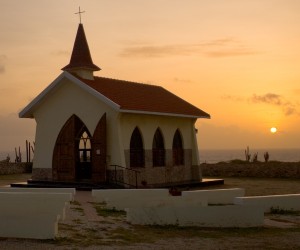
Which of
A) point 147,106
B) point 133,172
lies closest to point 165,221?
point 133,172

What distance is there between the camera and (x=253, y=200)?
18719mm

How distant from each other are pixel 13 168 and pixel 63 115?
14.4 meters

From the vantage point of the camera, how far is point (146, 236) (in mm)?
13695

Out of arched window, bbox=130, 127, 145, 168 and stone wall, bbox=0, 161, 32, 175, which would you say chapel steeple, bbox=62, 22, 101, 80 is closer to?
arched window, bbox=130, 127, 145, 168

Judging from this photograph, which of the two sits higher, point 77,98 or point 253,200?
point 77,98

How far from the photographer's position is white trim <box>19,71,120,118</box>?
24.1 meters

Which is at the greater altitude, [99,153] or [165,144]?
[165,144]

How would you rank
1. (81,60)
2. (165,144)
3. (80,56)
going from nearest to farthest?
1. (81,60)
2. (80,56)
3. (165,144)

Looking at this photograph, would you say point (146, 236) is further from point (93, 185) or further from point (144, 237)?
A: point (93, 185)

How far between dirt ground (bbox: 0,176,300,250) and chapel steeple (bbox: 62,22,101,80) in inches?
426

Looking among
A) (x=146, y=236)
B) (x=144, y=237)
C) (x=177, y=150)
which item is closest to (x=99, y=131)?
(x=177, y=150)

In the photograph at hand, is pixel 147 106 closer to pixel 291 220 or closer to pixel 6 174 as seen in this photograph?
pixel 291 220

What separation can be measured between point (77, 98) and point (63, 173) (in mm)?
3548

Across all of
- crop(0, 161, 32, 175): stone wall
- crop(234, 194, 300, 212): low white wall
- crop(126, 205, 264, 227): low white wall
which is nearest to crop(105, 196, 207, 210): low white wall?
crop(234, 194, 300, 212): low white wall
